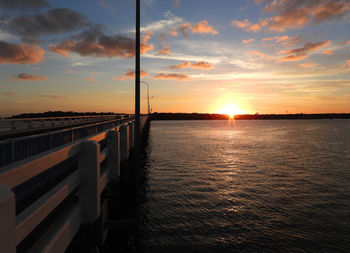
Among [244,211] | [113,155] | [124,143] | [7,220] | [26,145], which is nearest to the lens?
[7,220]

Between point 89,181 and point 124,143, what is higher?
point 89,181

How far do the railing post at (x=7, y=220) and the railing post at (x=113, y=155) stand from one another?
633cm

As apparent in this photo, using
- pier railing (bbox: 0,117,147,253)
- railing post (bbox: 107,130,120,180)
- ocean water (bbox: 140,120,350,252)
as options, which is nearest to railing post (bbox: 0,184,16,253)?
pier railing (bbox: 0,117,147,253)

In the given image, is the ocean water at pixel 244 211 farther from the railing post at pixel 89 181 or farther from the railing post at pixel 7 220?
the railing post at pixel 7 220

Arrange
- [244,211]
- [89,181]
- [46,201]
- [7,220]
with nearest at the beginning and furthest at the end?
[7,220]
[46,201]
[89,181]
[244,211]

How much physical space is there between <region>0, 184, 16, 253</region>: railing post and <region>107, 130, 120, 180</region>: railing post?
633 centimetres

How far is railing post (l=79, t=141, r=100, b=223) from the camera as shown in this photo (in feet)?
15.0

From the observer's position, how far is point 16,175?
98.0 inches

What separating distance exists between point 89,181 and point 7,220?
2.72 metres

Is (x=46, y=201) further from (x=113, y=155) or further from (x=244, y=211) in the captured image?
(x=244, y=211)

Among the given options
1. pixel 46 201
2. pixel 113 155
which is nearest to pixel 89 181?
pixel 46 201

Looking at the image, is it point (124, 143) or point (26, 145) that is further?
point (124, 143)

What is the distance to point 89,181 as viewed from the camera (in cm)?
460

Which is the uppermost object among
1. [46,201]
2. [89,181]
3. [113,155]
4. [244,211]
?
[46,201]
